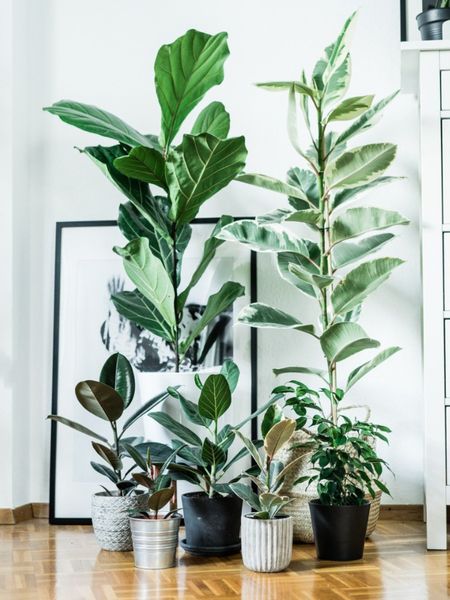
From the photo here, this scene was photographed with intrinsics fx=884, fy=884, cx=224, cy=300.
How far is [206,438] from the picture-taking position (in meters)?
→ 3.11

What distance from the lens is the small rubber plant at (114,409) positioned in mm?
3213

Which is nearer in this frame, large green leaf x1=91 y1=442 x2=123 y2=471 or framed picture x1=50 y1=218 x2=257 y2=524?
large green leaf x1=91 y1=442 x2=123 y2=471

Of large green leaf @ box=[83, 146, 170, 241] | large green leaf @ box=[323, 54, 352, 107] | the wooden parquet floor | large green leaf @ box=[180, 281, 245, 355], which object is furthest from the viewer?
large green leaf @ box=[180, 281, 245, 355]

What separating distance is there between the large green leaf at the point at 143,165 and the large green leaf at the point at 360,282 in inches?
32.9

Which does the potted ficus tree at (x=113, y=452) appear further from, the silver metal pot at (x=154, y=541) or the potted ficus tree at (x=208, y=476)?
the silver metal pot at (x=154, y=541)

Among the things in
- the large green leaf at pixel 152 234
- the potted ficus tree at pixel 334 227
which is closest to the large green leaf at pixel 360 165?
the potted ficus tree at pixel 334 227

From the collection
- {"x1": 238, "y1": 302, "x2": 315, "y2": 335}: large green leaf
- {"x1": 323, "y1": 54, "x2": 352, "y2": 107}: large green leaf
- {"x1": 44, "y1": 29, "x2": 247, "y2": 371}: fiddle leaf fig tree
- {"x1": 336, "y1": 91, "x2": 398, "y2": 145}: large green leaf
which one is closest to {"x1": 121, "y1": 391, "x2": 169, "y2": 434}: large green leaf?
{"x1": 44, "y1": 29, "x2": 247, "y2": 371}: fiddle leaf fig tree

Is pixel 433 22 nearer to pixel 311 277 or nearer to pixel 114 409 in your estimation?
pixel 311 277

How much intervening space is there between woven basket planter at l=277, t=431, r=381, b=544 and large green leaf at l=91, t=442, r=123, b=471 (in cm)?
63

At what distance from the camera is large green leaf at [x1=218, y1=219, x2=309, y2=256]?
3.27 m

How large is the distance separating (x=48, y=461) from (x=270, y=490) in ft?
4.55

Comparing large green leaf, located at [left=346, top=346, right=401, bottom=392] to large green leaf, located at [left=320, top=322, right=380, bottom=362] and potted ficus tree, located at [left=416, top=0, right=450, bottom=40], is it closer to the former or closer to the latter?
large green leaf, located at [left=320, top=322, right=380, bottom=362]

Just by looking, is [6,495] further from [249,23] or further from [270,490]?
[249,23]

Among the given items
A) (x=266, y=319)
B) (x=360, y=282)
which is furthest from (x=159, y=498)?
(x=360, y=282)
